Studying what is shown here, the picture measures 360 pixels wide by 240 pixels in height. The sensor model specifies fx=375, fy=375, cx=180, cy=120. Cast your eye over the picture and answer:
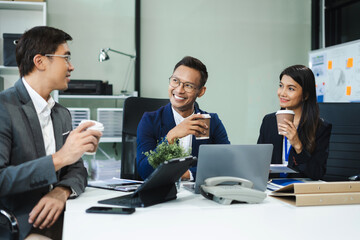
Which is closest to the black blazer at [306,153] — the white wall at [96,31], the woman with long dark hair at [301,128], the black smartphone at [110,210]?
the woman with long dark hair at [301,128]

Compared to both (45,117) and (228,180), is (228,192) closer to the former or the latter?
(228,180)

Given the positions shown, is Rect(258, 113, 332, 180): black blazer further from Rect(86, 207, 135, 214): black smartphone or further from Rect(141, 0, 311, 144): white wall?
Rect(141, 0, 311, 144): white wall

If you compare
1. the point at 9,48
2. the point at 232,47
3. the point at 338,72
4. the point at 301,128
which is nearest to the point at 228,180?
the point at 301,128

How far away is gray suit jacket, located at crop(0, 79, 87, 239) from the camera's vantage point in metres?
1.35

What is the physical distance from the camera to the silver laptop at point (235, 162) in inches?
55.9

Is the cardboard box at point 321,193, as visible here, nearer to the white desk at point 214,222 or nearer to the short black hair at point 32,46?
the white desk at point 214,222

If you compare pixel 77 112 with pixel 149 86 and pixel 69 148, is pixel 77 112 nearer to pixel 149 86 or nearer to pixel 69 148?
pixel 149 86

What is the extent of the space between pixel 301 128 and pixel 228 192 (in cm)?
106

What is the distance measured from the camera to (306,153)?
2055 millimetres

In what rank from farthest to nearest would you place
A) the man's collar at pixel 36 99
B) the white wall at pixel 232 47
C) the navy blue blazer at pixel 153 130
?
the white wall at pixel 232 47 < the navy blue blazer at pixel 153 130 < the man's collar at pixel 36 99

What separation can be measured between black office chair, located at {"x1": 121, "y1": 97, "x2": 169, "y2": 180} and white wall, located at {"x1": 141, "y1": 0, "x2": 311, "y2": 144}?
1882 mm

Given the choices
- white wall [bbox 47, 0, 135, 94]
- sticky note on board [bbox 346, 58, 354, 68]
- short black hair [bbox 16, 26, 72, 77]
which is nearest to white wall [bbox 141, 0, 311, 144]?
white wall [bbox 47, 0, 135, 94]

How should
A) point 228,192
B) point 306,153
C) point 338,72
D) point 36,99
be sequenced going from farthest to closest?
point 338,72 → point 306,153 → point 36,99 → point 228,192

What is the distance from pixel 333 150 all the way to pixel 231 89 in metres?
1.97
